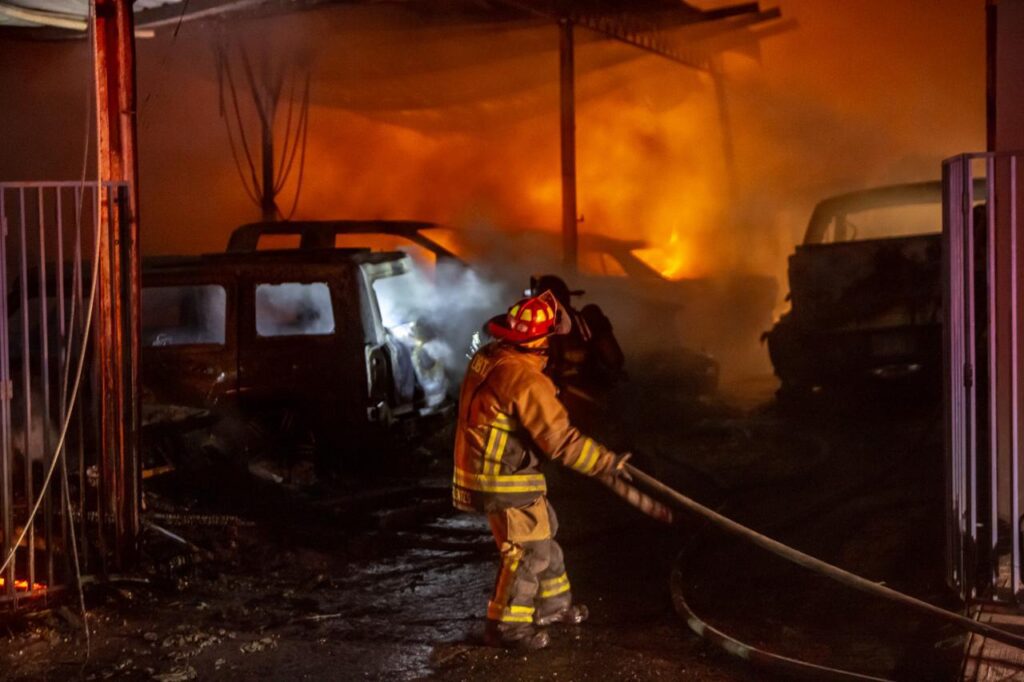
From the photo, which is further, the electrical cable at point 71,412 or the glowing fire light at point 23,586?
the glowing fire light at point 23,586

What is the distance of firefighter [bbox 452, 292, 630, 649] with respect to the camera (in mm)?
4895

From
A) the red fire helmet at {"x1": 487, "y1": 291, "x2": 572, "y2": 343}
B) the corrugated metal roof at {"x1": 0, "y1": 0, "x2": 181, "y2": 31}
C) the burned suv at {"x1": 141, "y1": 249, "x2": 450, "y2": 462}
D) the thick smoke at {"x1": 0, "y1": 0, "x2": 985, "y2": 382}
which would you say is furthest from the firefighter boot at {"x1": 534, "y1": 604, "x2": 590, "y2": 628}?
the thick smoke at {"x1": 0, "y1": 0, "x2": 985, "y2": 382}

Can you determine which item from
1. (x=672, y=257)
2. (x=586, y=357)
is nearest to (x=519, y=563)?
(x=586, y=357)

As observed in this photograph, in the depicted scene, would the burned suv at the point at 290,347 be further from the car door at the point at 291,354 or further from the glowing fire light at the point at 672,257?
the glowing fire light at the point at 672,257

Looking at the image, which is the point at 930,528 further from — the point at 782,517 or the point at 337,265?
the point at 337,265

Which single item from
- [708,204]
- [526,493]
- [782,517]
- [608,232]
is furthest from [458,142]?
[526,493]

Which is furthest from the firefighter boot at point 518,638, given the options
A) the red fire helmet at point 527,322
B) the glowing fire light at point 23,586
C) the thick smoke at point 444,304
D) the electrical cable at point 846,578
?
the thick smoke at point 444,304

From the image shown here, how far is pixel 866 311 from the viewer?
32.9 feet

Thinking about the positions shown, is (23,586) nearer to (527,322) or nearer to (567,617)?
(567,617)

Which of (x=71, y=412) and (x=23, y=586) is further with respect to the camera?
(x=23, y=586)

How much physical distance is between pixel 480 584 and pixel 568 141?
8114mm

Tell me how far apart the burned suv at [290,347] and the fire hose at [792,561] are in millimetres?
3599

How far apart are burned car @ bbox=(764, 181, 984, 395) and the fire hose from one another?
5.51 meters

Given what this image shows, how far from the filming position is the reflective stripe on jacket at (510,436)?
482cm
